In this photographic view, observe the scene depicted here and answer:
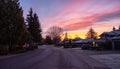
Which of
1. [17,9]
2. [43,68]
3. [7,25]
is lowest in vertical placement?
[43,68]

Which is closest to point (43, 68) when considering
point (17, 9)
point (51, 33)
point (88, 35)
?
point (17, 9)

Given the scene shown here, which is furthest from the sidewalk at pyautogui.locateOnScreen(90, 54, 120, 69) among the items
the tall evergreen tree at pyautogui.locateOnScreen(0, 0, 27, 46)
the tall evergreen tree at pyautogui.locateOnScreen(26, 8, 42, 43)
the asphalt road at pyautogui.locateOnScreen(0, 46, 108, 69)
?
the tall evergreen tree at pyautogui.locateOnScreen(26, 8, 42, 43)

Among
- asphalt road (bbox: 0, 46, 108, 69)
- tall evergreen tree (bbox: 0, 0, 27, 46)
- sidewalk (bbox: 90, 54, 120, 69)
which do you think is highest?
tall evergreen tree (bbox: 0, 0, 27, 46)

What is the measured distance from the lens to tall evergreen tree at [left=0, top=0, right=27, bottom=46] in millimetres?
45906

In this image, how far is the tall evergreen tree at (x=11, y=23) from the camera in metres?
45.9

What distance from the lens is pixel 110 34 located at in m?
85.9

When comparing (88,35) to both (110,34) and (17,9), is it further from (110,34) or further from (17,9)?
(17,9)

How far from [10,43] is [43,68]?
110 ft

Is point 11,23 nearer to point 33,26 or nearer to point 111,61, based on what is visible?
point 111,61

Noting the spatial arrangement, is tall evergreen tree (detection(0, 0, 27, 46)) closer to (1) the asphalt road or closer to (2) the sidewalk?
(1) the asphalt road

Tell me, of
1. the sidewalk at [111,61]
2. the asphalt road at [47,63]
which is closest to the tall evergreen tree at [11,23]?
the asphalt road at [47,63]

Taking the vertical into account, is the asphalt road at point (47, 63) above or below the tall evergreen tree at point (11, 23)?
below

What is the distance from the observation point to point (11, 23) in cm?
4738

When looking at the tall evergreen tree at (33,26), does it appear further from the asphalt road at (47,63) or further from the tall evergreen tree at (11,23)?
the asphalt road at (47,63)
